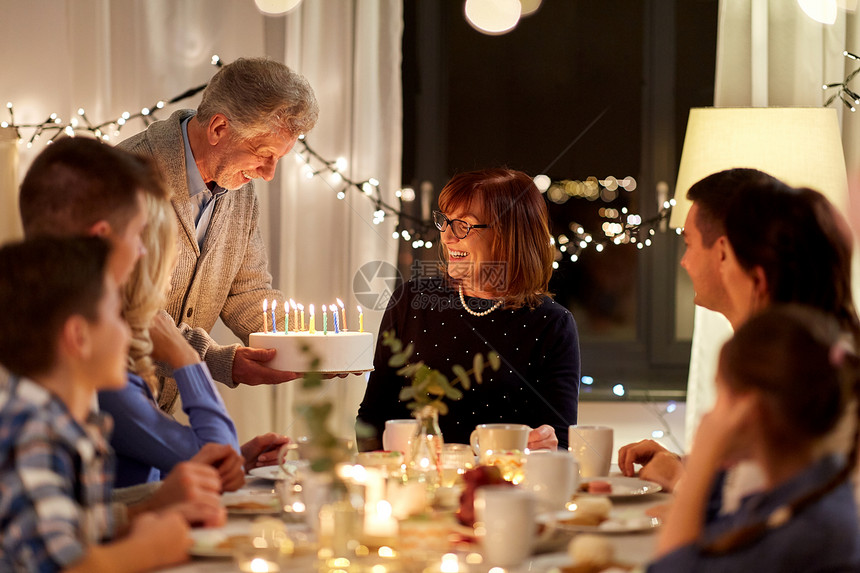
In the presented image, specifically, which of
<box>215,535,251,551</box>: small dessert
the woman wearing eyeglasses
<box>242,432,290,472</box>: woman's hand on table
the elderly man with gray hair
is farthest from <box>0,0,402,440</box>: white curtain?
<box>215,535,251,551</box>: small dessert

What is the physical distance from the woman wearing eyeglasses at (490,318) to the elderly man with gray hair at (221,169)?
0.35 meters

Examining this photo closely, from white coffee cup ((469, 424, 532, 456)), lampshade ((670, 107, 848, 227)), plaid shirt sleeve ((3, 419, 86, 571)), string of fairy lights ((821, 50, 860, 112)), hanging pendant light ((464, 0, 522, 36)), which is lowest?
white coffee cup ((469, 424, 532, 456))

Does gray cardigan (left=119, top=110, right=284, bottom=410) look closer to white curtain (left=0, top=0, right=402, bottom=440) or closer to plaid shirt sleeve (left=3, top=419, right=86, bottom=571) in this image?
white curtain (left=0, top=0, right=402, bottom=440)

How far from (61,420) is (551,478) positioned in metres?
0.75

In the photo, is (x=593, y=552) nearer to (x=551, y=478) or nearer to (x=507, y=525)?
(x=507, y=525)

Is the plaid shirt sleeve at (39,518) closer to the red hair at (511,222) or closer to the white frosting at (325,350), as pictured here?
the white frosting at (325,350)

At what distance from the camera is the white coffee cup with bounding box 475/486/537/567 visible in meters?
1.17

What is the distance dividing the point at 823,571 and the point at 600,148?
8.66 feet

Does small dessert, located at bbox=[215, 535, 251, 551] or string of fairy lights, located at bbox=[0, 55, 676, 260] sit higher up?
string of fairy lights, located at bbox=[0, 55, 676, 260]

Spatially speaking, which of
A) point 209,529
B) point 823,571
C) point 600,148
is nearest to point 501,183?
point 600,148

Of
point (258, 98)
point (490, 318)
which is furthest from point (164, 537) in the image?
point (258, 98)

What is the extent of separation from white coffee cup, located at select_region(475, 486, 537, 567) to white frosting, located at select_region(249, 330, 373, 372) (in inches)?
35.6

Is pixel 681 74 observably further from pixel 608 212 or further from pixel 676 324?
pixel 676 324

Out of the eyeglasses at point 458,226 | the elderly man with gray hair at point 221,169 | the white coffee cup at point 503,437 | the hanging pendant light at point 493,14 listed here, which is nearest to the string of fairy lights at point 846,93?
the hanging pendant light at point 493,14
